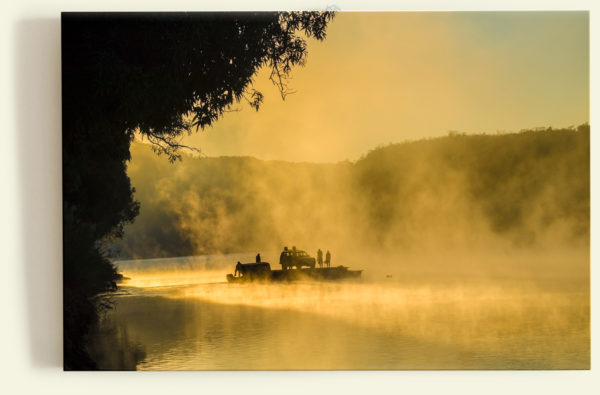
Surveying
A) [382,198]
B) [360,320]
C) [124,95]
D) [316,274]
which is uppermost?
[124,95]

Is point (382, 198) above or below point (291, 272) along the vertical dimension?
above

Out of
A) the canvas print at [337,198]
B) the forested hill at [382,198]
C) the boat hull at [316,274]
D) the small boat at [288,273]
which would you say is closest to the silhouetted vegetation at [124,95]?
the canvas print at [337,198]

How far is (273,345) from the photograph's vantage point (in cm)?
331

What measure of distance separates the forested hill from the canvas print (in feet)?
0.04

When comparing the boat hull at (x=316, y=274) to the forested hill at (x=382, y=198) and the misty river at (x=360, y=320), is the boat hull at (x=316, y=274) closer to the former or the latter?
the misty river at (x=360, y=320)

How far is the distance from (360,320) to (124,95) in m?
1.97

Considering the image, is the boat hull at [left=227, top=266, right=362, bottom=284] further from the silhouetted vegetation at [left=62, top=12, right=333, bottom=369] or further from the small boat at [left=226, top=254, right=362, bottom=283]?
the silhouetted vegetation at [left=62, top=12, right=333, bottom=369]

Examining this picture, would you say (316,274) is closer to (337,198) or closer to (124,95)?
(337,198)

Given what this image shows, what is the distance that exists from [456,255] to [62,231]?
2.38 metres

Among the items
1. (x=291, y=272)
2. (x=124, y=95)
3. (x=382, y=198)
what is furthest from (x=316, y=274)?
(x=124, y=95)

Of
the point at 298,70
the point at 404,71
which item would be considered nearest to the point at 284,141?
the point at 298,70

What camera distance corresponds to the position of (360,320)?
10.9 feet
